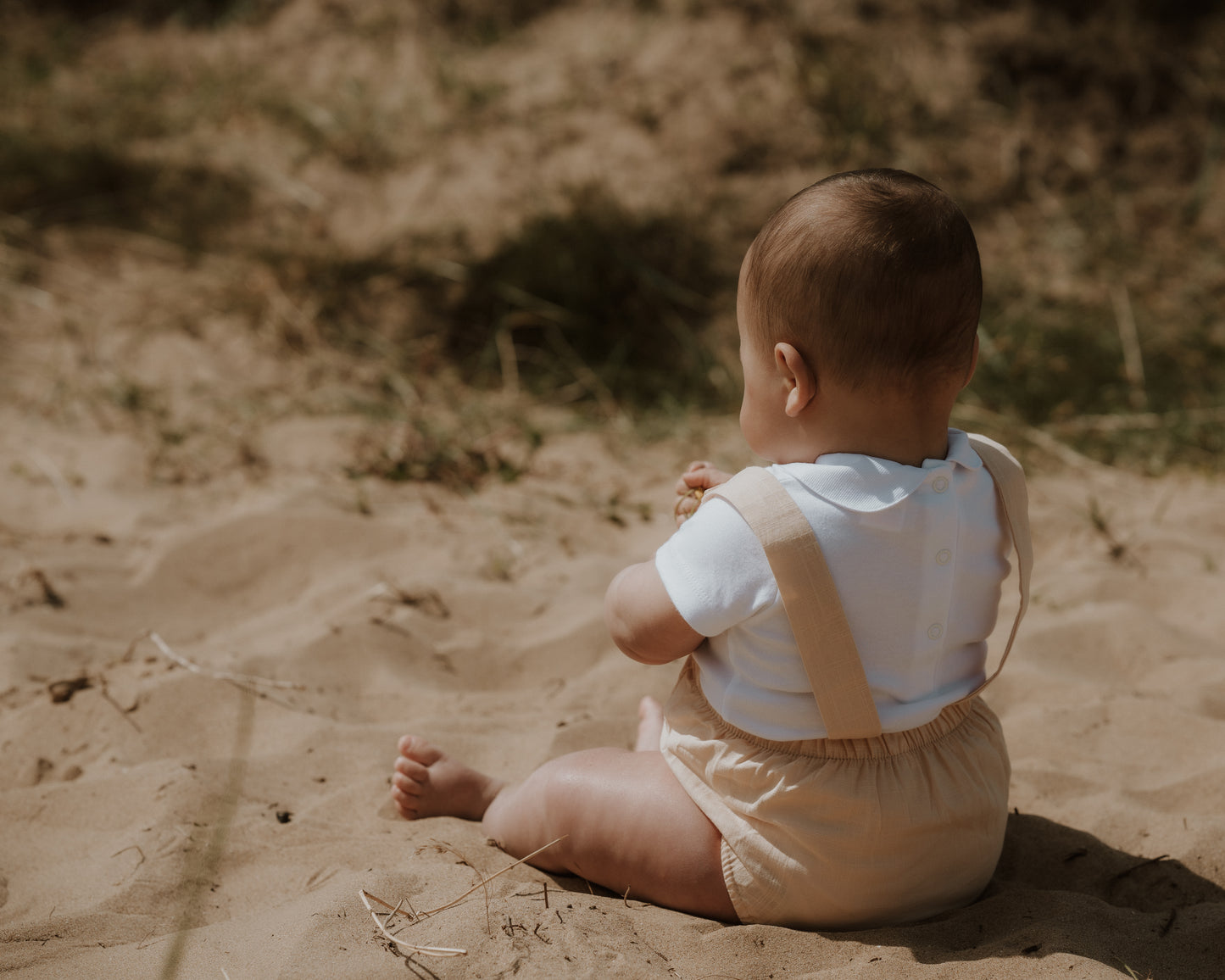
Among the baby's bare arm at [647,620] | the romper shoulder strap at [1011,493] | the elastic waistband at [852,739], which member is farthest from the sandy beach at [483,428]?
the romper shoulder strap at [1011,493]

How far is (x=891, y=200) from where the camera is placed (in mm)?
1399

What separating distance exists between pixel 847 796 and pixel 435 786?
72 centimetres

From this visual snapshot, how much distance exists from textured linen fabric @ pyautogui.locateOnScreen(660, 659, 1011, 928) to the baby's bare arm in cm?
15

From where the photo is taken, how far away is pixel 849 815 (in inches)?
60.2

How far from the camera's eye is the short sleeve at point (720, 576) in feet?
4.75

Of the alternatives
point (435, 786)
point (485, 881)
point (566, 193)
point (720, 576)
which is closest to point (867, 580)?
point (720, 576)

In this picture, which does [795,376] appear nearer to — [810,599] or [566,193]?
[810,599]

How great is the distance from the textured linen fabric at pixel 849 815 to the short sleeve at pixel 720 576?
225mm

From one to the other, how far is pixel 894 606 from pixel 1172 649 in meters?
1.26

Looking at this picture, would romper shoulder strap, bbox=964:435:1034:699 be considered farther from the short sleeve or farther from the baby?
the short sleeve

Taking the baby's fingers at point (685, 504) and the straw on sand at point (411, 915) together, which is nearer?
the straw on sand at point (411, 915)

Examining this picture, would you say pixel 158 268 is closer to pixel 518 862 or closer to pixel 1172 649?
pixel 518 862

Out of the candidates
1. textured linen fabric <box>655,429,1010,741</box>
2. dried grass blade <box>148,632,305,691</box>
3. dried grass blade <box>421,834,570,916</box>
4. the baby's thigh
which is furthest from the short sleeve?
dried grass blade <box>148,632,305,691</box>

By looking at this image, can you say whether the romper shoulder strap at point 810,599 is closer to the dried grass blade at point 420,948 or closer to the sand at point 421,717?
the sand at point 421,717
